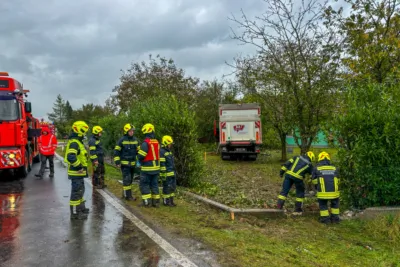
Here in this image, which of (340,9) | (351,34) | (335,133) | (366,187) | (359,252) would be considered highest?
(340,9)

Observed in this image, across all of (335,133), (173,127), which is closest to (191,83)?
(173,127)

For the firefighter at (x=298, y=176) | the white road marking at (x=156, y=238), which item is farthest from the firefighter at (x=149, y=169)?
the firefighter at (x=298, y=176)

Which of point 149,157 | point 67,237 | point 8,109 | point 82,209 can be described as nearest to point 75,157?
point 82,209

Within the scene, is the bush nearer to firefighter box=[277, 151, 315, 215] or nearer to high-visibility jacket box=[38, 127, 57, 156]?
firefighter box=[277, 151, 315, 215]

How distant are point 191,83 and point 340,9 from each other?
1973 centimetres

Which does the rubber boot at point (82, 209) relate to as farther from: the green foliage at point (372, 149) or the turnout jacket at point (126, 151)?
the green foliage at point (372, 149)

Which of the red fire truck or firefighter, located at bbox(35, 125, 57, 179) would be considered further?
firefighter, located at bbox(35, 125, 57, 179)

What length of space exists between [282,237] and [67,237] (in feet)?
11.7

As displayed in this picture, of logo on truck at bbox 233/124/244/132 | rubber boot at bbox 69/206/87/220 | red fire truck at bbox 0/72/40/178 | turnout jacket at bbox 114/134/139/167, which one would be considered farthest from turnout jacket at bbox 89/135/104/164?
logo on truck at bbox 233/124/244/132

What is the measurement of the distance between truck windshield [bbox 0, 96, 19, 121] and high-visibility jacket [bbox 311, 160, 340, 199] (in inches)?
379

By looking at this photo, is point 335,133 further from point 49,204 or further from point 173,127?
point 49,204

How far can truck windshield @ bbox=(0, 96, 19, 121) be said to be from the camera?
11664 millimetres

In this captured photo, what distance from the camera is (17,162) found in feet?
38.0

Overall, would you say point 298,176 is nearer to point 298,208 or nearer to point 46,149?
point 298,208
